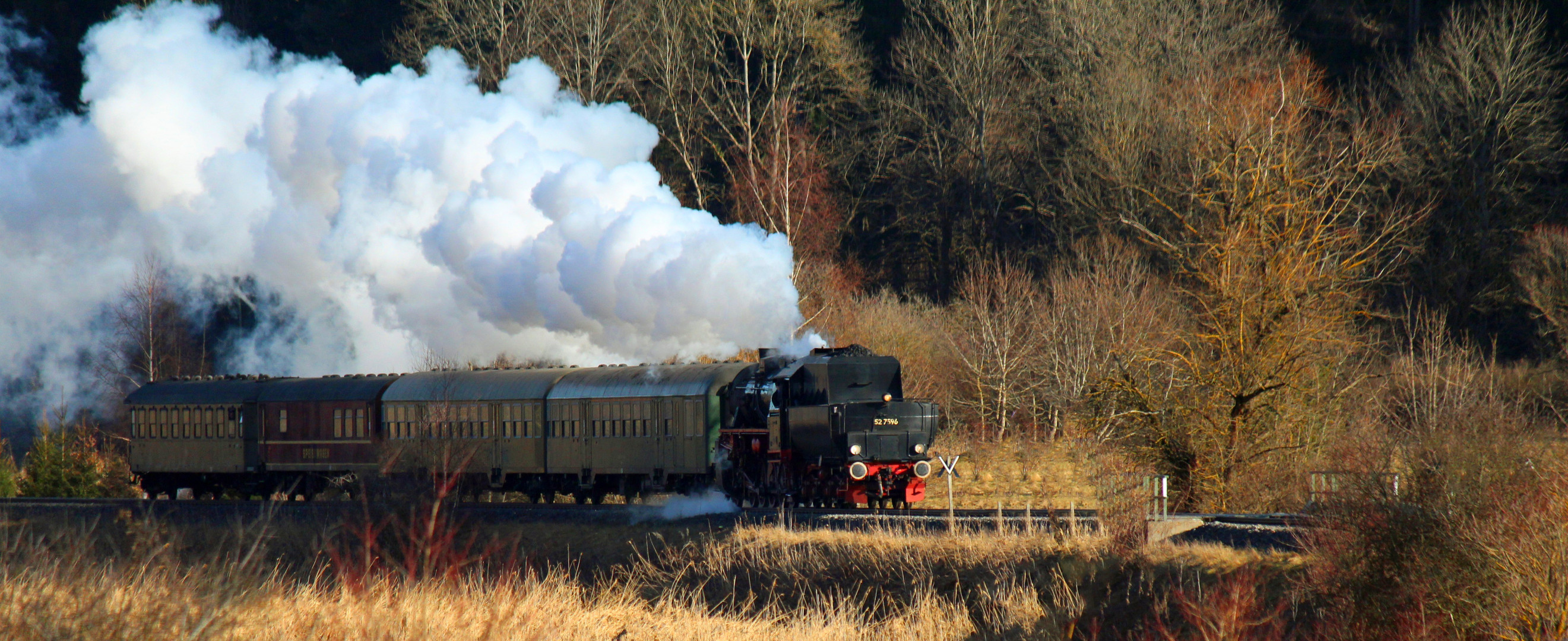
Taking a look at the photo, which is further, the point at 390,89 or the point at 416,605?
the point at 390,89

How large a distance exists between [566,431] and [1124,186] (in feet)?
46.9

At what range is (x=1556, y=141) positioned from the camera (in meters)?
41.8

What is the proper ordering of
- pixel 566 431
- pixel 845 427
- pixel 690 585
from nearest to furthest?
pixel 690 585, pixel 845 427, pixel 566 431

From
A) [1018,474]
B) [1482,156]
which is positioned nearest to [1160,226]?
[1482,156]

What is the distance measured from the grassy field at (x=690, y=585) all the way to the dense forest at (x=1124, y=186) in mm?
7873

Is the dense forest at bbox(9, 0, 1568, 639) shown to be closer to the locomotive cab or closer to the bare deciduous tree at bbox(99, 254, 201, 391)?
the bare deciduous tree at bbox(99, 254, 201, 391)

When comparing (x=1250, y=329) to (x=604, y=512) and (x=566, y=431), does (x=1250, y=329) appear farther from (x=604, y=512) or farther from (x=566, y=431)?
(x=566, y=431)

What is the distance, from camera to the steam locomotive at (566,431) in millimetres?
20938

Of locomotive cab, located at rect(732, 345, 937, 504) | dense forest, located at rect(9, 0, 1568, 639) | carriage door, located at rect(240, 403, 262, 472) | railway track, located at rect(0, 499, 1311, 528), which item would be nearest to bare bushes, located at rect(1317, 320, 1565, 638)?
dense forest, located at rect(9, 0, 1568, 639)

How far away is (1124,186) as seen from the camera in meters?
31.9

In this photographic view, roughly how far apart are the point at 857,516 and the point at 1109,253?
23.6m

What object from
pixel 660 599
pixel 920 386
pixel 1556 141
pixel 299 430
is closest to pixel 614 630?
pixel 660 599

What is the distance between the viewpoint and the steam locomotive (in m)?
20.9

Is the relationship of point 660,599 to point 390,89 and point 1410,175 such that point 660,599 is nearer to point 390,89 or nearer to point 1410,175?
point 390,89
